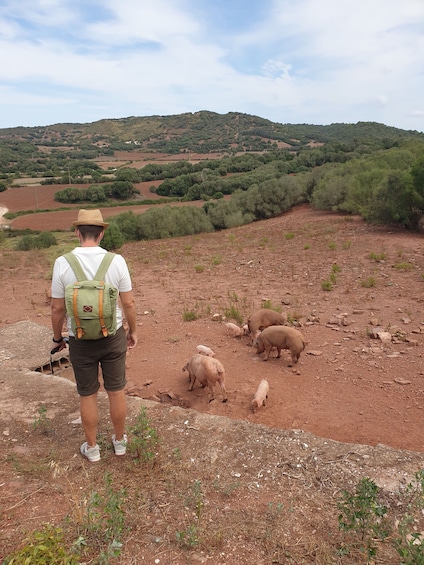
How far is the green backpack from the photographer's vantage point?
8.96ft

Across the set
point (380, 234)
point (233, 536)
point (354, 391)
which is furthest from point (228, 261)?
point (233, 536)

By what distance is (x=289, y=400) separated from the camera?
5387 millimetres

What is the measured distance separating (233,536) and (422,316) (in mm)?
6656

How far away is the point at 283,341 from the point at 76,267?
422cm

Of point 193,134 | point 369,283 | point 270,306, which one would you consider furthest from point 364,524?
point 193,134

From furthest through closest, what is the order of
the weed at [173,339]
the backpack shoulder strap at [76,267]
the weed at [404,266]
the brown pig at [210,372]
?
the weed at [404,266], the weed at [173,339], the brown pig at [210,372], the backpack shoulder strap at [76,267]

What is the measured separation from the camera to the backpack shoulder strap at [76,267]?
284cm

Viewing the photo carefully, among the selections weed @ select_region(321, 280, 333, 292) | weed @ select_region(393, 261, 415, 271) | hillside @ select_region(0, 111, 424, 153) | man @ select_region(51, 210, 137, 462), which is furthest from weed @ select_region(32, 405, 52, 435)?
hillside @ select_region(0, 111, 424, 153)

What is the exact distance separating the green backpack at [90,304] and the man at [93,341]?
0.05m

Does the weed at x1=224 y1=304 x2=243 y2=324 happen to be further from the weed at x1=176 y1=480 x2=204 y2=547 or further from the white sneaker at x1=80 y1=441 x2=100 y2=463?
the weed at x1=176 y1=480 x2=204 y2=547

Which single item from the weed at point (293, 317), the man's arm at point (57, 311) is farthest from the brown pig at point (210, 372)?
the weed at point (293, 317)

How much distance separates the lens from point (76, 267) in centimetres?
284

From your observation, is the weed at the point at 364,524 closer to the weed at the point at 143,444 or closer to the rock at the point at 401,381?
the weed at the point at 143,444

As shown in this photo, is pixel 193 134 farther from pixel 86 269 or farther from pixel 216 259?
pixel 86 269
